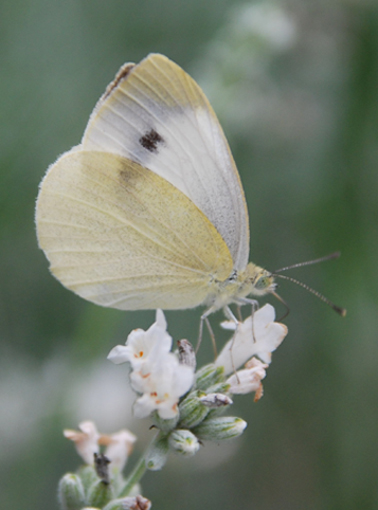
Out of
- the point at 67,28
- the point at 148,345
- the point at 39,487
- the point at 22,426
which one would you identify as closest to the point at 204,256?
the point at 148,345

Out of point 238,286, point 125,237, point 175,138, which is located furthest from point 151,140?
point 238,286

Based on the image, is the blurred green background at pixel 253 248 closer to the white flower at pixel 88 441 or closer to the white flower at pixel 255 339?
the white flower at pixel 88 441

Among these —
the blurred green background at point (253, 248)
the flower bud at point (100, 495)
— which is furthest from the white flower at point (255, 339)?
the blurred green background at point (253, 248)

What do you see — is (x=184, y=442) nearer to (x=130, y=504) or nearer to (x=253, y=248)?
(x=130, y=504)

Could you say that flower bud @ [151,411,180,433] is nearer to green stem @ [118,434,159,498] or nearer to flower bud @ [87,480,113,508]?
green stem @ [118,434,159,498]

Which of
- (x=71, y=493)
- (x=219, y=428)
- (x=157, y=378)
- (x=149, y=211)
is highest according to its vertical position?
(x=149, y=211)

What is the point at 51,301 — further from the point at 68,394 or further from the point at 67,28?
the point at 67,28

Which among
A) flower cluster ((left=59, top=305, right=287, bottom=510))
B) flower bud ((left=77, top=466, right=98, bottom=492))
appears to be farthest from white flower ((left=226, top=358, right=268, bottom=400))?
flower bud ((left=77, top=466, right=98, bottom=492))
